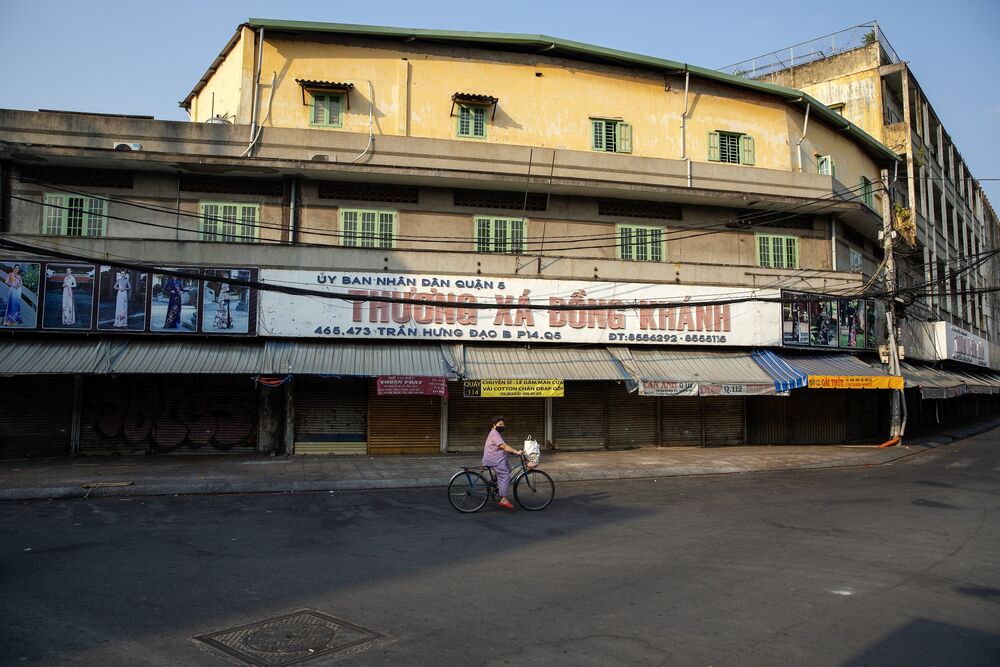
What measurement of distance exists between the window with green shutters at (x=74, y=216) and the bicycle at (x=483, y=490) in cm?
1270

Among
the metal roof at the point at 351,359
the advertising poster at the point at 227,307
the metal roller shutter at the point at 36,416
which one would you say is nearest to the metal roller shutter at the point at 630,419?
the metal roof at the point at 351,359

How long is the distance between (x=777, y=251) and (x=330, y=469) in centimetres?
1547

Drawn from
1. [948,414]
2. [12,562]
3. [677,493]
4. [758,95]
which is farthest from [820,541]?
[948,414]

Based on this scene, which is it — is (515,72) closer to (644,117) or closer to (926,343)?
(644,117)

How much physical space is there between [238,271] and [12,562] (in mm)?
10377

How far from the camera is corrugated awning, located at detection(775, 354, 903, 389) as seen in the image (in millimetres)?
19047

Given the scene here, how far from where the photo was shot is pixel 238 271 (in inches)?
670

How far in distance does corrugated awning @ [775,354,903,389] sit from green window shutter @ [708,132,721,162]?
6.64 metres

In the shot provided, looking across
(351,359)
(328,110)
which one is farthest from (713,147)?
(351,359)

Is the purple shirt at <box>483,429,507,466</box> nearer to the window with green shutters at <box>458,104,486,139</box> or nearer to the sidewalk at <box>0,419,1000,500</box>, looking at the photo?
the sidewalk at <box>0,419,1000,500</box>

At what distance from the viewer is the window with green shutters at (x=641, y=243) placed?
20.3 m

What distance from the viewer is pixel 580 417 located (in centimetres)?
1980

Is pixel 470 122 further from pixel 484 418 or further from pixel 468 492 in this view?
pixel 468 492

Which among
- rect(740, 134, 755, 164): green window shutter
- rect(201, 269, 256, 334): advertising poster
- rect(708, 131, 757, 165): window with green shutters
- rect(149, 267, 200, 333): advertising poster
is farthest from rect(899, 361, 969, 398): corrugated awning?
rect(149, 267, 200, 333): advertising poster
